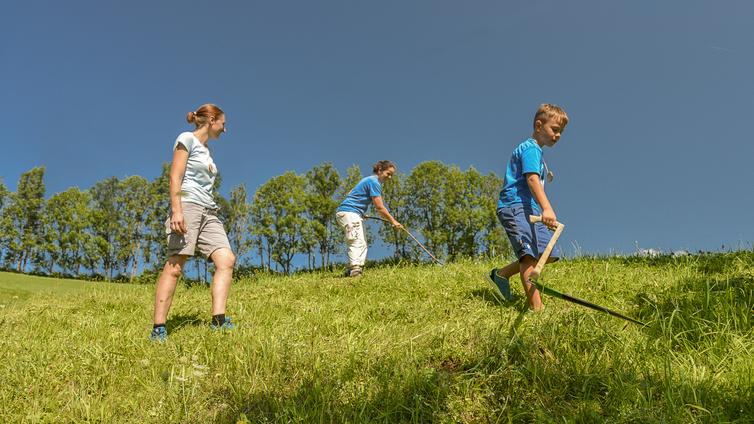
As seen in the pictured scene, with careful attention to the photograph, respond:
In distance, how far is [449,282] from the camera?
711cm

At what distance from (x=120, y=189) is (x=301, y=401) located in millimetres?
43052

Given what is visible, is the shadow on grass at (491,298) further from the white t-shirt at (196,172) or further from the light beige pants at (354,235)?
the light beige pants at (354,235)

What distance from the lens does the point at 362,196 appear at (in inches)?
404

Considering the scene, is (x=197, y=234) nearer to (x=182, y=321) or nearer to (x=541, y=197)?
(x=182, y=321)

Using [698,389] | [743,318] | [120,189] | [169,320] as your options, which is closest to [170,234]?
[169,320]

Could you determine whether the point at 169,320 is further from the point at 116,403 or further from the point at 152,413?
the point at 152,413

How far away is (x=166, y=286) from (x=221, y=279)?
52 cm

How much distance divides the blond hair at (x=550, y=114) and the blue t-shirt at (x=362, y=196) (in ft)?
17.0

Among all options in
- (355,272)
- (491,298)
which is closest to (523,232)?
(491,298)

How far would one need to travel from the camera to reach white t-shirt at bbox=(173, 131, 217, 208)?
16.1 feet

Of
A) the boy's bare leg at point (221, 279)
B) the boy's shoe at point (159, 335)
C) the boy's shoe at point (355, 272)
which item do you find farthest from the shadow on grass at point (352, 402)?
the boy's shoe at point (355, 272)

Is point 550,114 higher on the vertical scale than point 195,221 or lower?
higher

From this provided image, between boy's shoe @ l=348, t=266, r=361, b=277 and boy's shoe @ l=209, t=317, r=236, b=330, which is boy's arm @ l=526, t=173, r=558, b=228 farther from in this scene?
boy's shoe @ l=348, t=266, r=361, b=277

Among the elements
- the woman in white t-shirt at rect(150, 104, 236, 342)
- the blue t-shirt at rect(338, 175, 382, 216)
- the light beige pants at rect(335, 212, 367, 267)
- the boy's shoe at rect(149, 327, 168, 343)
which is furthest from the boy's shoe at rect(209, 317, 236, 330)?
the blue t-shirt at rect(338, 175, 382, 216)
